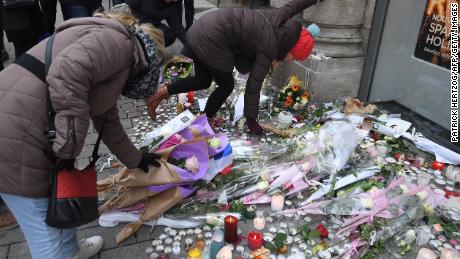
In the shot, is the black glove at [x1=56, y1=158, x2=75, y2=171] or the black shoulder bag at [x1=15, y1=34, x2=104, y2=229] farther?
the black glove at [x1=56, y1=158, x2=75, y2=171]

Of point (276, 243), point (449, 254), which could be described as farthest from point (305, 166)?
point (449, 254)

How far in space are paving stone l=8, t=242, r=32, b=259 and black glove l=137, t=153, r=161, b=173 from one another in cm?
83

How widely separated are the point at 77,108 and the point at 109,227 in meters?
1.27

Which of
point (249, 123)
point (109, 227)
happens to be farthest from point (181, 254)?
point (249, 123)

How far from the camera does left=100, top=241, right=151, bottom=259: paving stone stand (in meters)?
2.30

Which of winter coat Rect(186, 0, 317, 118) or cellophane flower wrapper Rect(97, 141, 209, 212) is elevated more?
winter coat Rect(186, 0, 317, 118)

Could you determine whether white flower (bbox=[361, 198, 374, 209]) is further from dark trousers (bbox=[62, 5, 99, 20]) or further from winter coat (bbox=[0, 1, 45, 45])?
winter coat (bbox=[0, 1, 45, 45])

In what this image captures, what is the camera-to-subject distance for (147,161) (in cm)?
234

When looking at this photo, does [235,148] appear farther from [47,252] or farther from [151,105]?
[47,252]

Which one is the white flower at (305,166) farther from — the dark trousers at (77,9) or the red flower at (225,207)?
the dark trousers at (77,9)

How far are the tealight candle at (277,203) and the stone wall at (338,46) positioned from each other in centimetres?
190

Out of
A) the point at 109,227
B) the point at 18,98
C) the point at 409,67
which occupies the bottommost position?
the point at 109,227

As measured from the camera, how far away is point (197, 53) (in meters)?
3.30

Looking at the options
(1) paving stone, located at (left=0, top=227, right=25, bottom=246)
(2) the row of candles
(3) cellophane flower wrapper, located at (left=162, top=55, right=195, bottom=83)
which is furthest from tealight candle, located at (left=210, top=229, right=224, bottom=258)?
(3) cellophane flower wrapper, located at (left=162, top=55, right=195, bottom=83)
